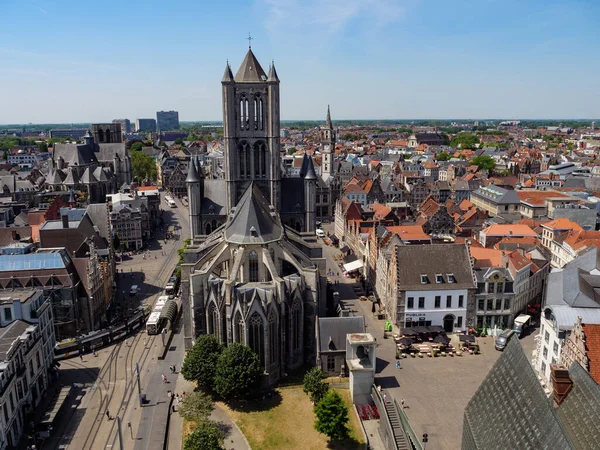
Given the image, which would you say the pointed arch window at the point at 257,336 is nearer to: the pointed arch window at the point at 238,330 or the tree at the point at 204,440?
the pointed arch window at the point at 238,330

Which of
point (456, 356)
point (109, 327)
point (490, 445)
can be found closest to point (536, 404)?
point (490, 445)

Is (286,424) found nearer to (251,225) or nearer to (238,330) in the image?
(238,330)

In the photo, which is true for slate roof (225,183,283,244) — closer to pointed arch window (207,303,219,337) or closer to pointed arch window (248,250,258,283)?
pointed arch window (248,250,258,283)

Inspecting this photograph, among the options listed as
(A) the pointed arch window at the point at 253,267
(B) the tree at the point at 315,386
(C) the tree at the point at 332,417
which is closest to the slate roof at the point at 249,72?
(A) the pointed arch window at the point at 253,267

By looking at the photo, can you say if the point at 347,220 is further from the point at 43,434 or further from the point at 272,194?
the point at 43,434

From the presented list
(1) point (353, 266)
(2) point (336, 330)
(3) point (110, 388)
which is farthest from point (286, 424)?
(1) point (353, 266)
